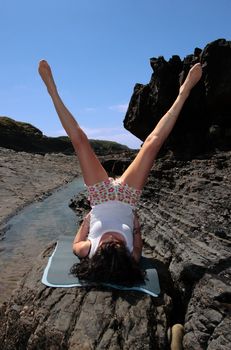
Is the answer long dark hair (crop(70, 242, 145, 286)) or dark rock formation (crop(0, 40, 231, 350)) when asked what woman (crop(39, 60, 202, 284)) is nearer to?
long dark hair (crop(70, 242, 145, 286))

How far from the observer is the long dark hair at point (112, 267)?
16.5 feet

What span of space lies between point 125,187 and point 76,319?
2.20 metres

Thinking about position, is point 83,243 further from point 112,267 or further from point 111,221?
point 112,267

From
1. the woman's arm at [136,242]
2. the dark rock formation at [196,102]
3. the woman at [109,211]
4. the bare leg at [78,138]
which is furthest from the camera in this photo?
the dark rock formation at [196,102]

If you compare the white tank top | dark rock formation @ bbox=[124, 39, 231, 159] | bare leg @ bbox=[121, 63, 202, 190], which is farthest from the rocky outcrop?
dark rock formation @ bbox=[124, 39, 231, 159]

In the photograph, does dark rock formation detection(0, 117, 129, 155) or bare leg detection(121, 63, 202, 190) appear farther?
dark rock formation detection(0, 117, 129, 155)

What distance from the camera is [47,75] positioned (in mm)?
6949

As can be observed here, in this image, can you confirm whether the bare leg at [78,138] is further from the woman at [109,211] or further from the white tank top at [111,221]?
the white tank top at [111,221]

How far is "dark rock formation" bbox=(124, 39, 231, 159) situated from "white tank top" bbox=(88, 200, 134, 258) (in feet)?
54.3

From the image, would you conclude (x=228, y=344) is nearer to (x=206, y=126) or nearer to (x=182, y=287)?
(x=182, y=287)

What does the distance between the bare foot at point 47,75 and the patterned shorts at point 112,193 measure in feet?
6.27

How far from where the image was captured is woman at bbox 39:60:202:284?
16.8 ft

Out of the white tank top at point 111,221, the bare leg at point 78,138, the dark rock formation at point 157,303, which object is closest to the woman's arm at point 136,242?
the white tank top at point 111,221

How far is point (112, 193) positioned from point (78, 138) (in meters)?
1.08
